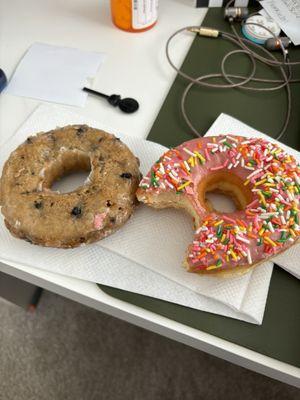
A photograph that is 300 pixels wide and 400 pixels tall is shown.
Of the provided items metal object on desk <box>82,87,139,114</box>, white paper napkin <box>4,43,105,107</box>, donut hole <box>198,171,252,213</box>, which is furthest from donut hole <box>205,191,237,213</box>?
white paper napkin <box>4,43,105,107</box>

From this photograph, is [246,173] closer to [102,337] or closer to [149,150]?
[149,150]

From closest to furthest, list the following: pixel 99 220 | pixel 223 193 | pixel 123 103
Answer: pixel 99 220
pixel 223 193
pixel 123 103

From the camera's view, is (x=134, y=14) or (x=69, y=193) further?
(x=134, y=14)

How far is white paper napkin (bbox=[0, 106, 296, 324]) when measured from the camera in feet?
2.06

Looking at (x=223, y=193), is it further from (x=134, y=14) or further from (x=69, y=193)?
(x=134, y=14)

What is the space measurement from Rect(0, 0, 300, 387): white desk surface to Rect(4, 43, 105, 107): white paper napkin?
0.08ft

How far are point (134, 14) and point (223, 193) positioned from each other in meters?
0.56

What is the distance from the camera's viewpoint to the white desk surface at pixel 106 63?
640mm

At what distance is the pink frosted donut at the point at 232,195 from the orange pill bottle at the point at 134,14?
473 millimetres

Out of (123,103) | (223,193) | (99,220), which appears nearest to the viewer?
(99,220)

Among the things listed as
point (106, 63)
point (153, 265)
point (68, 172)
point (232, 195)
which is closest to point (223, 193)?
point (232, 195)

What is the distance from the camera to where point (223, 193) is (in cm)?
74

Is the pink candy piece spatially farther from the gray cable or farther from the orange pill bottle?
the orange pill bottle

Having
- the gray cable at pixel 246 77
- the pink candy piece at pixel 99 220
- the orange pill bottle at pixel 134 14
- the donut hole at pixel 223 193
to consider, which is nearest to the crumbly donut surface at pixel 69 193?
the pink candy piece at pixel 99 220
